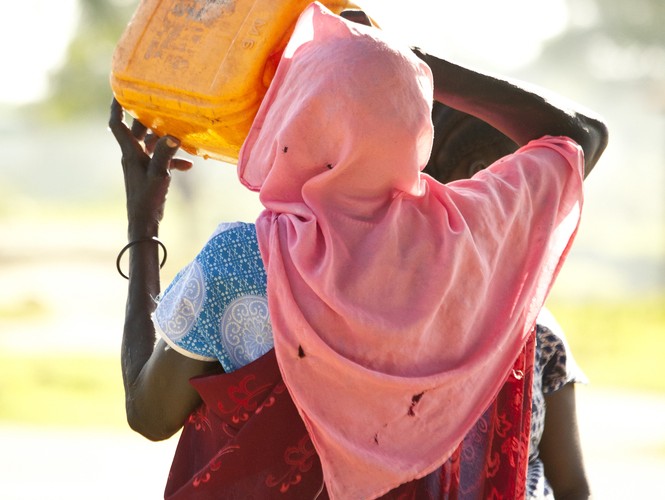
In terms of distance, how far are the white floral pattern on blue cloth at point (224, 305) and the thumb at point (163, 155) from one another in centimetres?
46

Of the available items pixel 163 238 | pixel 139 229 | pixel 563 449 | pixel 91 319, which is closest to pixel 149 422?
pixel 139 229

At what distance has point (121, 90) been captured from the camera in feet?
7.70

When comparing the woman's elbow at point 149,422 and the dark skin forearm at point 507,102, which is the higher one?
the dark skin forearm at point 507,102

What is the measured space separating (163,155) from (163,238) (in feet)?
105

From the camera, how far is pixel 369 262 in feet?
5.87

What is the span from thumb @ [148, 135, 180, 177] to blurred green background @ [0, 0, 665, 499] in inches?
20.3

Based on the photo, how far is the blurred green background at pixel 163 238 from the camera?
726 centimetres

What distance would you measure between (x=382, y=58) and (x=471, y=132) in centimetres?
68

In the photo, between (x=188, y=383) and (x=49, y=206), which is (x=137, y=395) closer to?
(x=188, y=383)

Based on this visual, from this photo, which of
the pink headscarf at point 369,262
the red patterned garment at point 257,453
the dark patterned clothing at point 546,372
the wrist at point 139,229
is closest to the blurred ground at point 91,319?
the dark patterned clothing at point 546,372

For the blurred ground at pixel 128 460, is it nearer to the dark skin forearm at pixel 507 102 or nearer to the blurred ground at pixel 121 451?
the blurred ground at pixel 121 451

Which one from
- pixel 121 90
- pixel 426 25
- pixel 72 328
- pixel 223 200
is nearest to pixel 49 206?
pixel 223 200

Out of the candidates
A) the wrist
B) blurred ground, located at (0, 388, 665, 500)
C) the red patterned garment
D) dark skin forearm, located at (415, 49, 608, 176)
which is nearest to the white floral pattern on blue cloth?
the red patterned garment

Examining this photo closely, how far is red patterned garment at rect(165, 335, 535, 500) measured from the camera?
1863 mm
